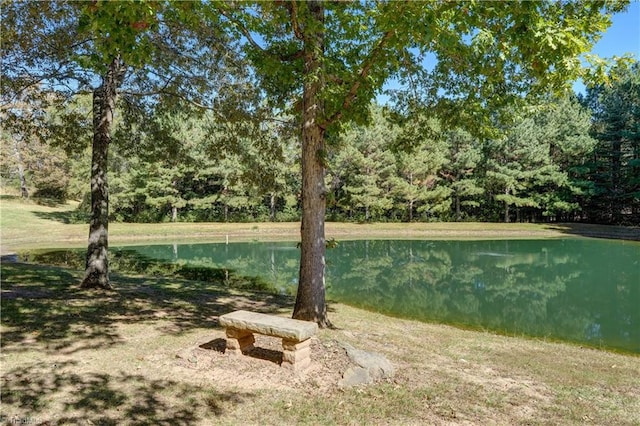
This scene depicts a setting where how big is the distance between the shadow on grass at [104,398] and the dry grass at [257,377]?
0.01 meters

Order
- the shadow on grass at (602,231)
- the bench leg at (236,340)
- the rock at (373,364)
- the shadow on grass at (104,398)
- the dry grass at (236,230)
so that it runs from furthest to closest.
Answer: the shadow on grass at (602,231)
the dry grass at (236,230)
the bench leg at (236,340)
the rock at (373,364)
the shadow on grass at (104,398)

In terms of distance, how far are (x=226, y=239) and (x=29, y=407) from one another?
25637 mm

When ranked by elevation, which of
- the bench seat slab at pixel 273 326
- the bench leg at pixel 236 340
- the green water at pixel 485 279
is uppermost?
the bench seat slab at pixel 273 326

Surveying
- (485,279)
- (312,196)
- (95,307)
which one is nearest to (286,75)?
(312,196)

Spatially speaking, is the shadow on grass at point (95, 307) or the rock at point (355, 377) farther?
the shadow on grass at point (95, 307)

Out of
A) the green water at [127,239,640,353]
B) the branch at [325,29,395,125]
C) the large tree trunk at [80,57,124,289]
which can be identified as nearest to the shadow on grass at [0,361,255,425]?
the branch at [325,29,395,125]

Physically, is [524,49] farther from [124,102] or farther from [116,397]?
[124,102]

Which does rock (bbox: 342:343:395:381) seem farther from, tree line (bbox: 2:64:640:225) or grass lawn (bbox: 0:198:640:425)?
tree line (bbox: 2:64:640:225)

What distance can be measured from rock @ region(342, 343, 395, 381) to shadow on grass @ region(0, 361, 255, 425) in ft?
4.62

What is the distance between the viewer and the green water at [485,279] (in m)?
10.6

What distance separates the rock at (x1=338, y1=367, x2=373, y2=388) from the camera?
4.63 metres

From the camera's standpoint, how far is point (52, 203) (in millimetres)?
38875

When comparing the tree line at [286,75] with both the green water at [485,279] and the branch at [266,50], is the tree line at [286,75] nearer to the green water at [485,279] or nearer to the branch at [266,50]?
the branch at [266,50]

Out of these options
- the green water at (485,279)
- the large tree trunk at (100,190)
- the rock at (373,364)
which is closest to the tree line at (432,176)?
the green water at (485,279)
